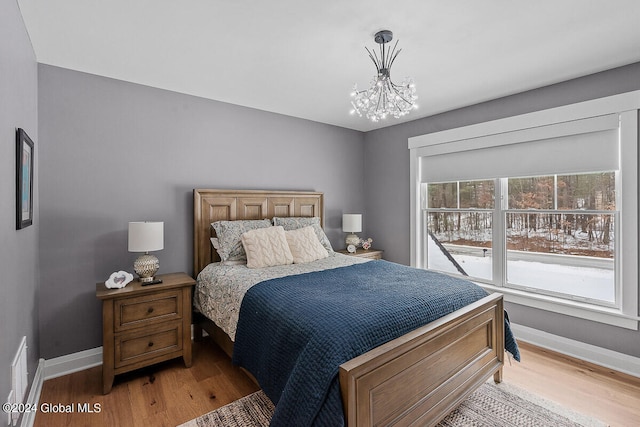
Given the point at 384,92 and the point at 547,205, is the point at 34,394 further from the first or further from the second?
the point at 547,205

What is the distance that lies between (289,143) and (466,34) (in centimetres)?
235

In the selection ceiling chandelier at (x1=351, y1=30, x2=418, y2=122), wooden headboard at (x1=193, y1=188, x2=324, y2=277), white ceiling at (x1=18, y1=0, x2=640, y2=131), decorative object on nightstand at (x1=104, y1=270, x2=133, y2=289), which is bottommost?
decorative object on nightstand at (x1=104, y1=270, x2=133, y2=289)

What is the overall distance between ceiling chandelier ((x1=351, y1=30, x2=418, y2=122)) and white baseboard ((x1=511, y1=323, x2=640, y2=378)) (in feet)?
8.41

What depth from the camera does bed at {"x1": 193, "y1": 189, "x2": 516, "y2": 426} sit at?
1369 millimetres

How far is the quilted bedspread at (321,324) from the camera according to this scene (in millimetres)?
1366

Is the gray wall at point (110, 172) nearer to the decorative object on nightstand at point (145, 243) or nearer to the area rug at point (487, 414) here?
the decorative object on nightstand at point (145, 243)

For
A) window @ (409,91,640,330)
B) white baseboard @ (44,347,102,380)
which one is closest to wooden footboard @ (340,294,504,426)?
window @ (409,91,640,330)

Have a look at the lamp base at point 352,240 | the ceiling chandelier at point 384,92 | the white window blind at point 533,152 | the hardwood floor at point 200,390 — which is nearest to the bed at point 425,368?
the hardwood floor at point 200,390

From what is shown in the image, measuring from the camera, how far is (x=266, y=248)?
2932 mm

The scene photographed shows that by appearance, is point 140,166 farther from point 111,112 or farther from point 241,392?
point 241,392

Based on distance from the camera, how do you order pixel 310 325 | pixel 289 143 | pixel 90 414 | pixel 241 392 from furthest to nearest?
pixel 289 143 → pixel 241 392 → pixel 90 414 → pixel 310 325

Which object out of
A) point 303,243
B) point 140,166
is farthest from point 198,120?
point 303,243

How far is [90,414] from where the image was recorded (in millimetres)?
2029

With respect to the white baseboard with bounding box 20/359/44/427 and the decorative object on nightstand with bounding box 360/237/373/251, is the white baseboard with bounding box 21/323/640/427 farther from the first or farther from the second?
the decorative object on nightstand with bounding box 360/237/373/251
